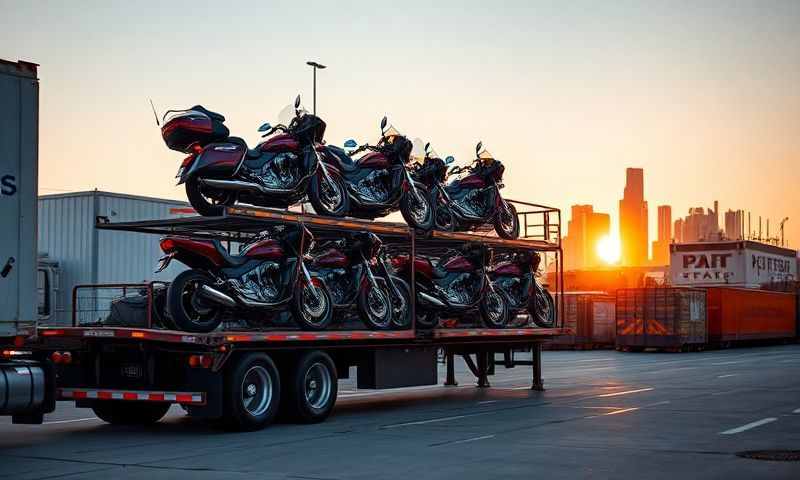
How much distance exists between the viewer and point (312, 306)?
15820 millimetres

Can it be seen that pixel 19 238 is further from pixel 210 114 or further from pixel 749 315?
pixel 749 315

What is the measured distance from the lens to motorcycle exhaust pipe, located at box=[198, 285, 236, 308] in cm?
1409

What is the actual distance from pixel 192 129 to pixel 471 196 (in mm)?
7427

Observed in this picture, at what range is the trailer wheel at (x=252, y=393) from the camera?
45.4 feet

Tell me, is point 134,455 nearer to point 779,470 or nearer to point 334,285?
point 334,285

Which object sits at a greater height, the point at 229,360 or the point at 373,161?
the point at 373,161

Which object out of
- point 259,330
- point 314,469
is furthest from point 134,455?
point 259,330

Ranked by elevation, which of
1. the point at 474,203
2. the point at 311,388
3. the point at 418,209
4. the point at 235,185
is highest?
the point at 474,203

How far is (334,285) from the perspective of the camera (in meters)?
16.9

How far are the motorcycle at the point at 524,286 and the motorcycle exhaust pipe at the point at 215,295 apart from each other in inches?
307

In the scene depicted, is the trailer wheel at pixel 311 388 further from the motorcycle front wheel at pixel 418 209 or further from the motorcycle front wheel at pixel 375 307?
the motorcycle front wheel at pixel 418 209

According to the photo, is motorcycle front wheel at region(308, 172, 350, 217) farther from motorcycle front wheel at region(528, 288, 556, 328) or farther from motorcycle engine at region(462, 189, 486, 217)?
motorcycle front wheel at region(528, 288, 556, 328)

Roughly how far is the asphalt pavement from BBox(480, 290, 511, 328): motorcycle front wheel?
54.9 inches

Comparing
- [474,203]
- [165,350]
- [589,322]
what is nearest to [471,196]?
[474,203]
